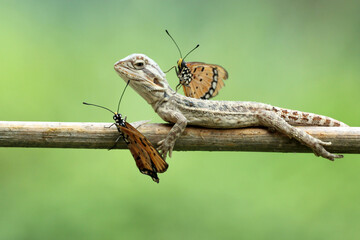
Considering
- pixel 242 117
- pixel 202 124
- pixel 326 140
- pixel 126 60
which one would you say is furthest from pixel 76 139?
pixel 326 140

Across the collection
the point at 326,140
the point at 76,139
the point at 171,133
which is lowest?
the point at 76,139

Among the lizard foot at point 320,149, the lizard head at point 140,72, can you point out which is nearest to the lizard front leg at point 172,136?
the lizard head at point 140,72

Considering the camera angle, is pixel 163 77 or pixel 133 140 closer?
pixel 133 140

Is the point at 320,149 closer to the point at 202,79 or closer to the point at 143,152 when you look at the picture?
the point at 202,79

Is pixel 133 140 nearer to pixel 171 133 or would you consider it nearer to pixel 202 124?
pixel 171 133

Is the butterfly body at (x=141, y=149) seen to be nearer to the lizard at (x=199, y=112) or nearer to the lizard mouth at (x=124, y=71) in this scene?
the lizard at (x=199, y=112)

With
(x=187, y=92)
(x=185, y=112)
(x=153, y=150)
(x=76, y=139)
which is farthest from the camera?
(x=187, y=92)

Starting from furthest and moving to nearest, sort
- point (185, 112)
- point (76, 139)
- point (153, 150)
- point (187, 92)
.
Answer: point (187, 92) < point (185, 112) < point (76, 139) < point (153, 150)
